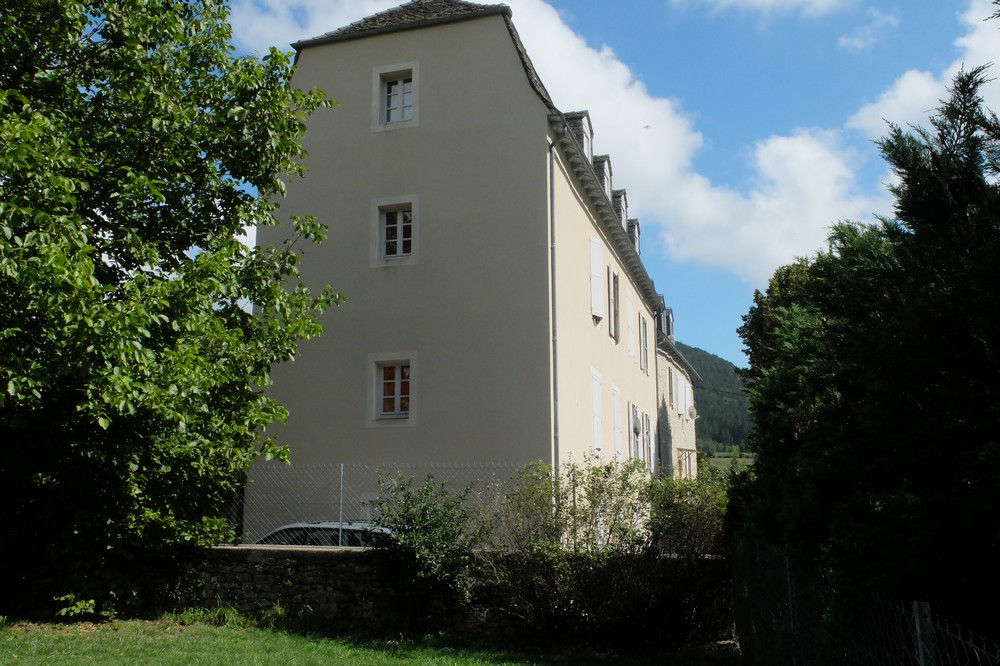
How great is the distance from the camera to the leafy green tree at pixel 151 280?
30.9ft

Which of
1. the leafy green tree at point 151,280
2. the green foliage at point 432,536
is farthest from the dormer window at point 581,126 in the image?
the green foliage at point 432,536

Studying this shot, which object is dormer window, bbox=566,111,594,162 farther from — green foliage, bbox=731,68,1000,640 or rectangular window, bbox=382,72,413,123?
green foliage, bbox=731,68,1000,640

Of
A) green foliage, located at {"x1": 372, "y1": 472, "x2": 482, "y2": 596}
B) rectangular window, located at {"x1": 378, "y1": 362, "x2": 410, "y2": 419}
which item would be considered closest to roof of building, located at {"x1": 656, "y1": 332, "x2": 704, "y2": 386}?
rectangular window, located at {"x1": 378, "y1": 362, "x2": 410, "y2": 419}

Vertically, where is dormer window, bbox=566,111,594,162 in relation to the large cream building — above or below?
above

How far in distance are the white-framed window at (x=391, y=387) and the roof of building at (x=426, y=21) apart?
5207 millimetres

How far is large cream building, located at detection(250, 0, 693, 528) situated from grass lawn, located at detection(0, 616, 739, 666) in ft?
14.4

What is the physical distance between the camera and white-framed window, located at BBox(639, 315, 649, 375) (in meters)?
25.6

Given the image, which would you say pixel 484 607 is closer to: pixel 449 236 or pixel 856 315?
pixel 449 236

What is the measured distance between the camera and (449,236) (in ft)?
49.8

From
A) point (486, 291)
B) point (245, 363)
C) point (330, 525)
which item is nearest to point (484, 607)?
point (330, 525)

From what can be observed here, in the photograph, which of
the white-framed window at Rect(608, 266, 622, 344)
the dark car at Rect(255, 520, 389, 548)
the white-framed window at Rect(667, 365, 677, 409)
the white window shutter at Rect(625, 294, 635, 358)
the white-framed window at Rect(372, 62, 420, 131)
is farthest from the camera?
the white-framed window at Rect(667, 365, 677, 409)

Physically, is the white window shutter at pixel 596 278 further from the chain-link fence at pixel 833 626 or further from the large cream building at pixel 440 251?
the chain-link fence at pixel 833 626

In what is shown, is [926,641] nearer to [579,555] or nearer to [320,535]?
[579,555]

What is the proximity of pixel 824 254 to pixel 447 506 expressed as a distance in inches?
273
